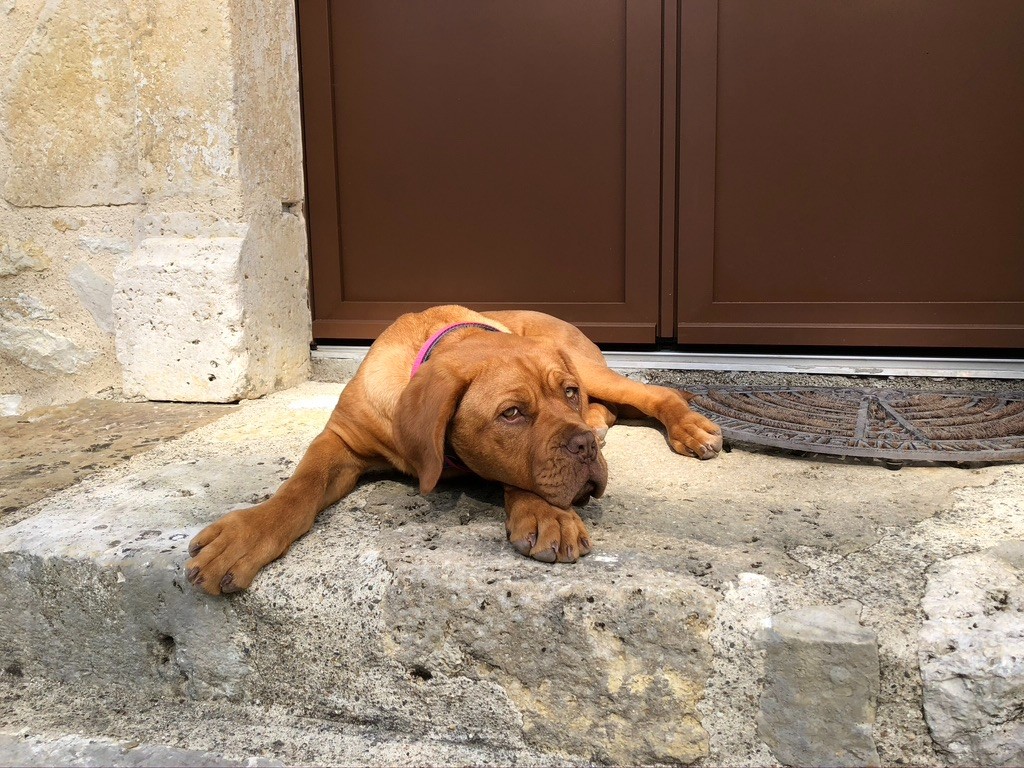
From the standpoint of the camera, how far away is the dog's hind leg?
274cm

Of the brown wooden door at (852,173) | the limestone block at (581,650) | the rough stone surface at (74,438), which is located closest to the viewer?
the limestone block at (581,650)

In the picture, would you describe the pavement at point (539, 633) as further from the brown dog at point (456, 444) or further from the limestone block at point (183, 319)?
the limestone block at point (183, 319)

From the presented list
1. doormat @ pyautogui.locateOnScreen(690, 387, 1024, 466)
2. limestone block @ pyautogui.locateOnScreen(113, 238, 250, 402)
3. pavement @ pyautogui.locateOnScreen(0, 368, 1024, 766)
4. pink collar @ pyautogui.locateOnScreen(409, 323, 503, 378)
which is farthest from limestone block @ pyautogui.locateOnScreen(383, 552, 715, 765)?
limestone block @ pyautogui.locateOnScreen(113, 238, 250, 402)

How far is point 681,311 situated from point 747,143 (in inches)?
30.0

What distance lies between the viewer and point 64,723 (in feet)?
6.65

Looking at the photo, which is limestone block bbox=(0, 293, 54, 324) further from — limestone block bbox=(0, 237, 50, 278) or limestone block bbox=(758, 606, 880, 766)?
limestone block bbox=(758, 606, 880, 766)

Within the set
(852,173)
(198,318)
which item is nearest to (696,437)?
(852,173)

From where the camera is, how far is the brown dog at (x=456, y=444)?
1.99 metres

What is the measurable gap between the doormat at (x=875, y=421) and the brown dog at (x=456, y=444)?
36 cm

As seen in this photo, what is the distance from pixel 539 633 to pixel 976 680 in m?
0.85

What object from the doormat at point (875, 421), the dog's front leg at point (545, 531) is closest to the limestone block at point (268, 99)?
the doormat at point (875, 421)

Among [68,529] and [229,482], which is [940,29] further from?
[68,529]

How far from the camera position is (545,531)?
197cm

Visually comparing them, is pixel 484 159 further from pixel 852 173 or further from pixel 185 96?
pixel 852 173
